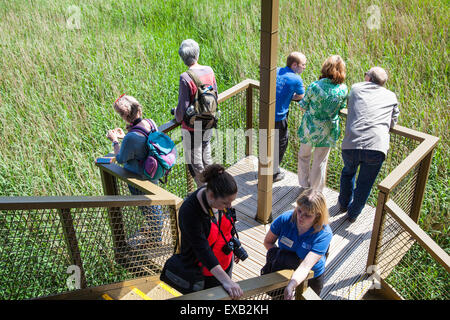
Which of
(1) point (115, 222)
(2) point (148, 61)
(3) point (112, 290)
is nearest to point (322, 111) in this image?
(1) point (115, 222)

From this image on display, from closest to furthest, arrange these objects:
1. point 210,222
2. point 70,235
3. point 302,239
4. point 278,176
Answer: point 210,222, point 302,239, point 70,235, point 278,176

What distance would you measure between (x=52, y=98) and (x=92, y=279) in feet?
13.1

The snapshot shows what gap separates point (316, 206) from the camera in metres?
2.74

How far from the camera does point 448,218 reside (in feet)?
17.5

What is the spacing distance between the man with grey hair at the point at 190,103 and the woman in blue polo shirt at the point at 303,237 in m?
1.63

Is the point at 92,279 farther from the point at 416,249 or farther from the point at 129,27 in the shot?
the point at 129,27

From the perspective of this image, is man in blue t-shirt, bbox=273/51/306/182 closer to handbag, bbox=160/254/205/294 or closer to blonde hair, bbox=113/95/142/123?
blonde hair, bbox=113/95/142/123

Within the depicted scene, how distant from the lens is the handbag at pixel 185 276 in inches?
111

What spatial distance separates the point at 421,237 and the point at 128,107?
8.23 feet

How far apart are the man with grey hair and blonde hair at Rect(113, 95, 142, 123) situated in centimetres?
67

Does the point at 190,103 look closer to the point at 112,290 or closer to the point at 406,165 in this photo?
the point at 112,290

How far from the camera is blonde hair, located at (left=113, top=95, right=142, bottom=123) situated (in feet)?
11.4

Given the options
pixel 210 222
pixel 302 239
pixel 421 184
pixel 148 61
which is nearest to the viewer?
pixel 210 222

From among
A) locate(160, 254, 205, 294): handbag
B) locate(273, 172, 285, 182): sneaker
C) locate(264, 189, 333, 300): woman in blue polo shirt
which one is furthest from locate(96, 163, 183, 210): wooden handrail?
locate(273, 172, 285, 182): sneaker
